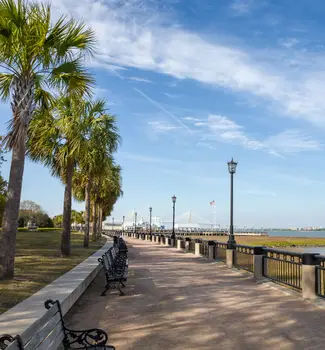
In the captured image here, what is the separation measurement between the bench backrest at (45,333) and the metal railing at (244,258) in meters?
11.2

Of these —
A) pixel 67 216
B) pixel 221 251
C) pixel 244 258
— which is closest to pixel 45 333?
pixel 244 258

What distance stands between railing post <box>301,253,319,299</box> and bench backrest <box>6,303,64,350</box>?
22.9 ft

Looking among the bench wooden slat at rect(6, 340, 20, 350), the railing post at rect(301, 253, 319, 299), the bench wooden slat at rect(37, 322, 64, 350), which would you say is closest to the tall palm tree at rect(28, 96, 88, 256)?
the railing post at rect(301, 253, 319, 299)

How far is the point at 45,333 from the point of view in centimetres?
386

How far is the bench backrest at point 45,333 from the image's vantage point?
10.6 ft

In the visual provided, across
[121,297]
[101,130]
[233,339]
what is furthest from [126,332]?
[101,130]

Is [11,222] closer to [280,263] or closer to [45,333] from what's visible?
[45,333]

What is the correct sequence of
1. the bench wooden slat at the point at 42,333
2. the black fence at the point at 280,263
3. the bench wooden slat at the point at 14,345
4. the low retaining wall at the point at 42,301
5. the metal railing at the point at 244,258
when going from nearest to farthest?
1. the bench wooden slat at the point at 14,345
2. the bench wooden slat at the point at 42,333
3. the low retaining wall at the point at 42,301
4. the black fence at the point at 280,263
5. the metal railing at the point at 244,258

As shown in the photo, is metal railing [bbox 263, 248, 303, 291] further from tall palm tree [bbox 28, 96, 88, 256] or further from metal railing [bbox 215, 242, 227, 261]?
tall palm tree [bbox 28, 96, 88, 256]

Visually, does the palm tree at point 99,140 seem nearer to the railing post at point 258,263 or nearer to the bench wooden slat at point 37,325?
the railing post at point 258,263

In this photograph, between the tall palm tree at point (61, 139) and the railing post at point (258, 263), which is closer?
the railing post at point (258, 263)

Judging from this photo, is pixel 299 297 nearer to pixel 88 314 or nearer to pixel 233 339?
pixel 233 339

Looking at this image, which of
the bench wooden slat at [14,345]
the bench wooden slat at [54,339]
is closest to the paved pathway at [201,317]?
the bench wooden slat at [54,339]

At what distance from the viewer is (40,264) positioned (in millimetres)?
15188
